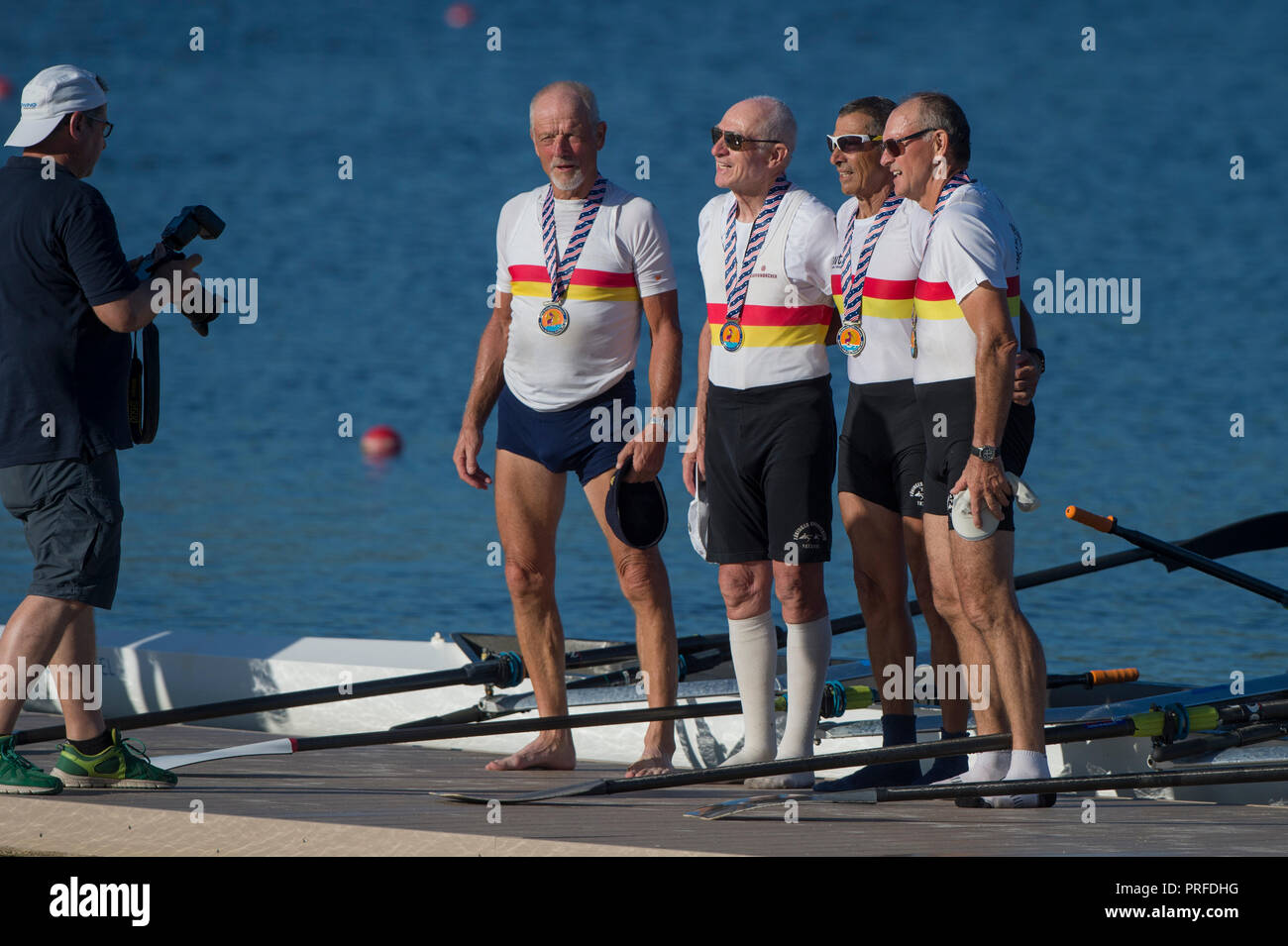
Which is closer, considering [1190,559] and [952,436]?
[952,436]

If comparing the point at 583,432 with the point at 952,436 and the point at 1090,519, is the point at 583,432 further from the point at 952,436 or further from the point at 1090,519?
the point at 1090,519

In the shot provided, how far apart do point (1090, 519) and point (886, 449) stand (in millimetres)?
826

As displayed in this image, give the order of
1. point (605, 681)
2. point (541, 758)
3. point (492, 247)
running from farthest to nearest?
point (492, 247) < point (605, 681) < point (541, 758)

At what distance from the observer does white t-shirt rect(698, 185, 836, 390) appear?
4855mm

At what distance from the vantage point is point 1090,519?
5391 millimetres

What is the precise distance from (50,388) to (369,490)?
40.0 feet

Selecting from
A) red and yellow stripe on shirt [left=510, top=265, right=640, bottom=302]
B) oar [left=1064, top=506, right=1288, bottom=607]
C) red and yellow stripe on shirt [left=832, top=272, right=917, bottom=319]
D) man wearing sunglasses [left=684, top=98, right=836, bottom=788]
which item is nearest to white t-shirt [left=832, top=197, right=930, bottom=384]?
red and yellow stripe on shirt [left=832, top=272, right=917, bottom=319]

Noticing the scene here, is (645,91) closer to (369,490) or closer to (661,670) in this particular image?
(369,490)

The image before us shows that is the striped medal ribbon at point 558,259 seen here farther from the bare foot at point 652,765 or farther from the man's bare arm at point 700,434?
the bare foot at point 652,765

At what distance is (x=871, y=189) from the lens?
16.7ft

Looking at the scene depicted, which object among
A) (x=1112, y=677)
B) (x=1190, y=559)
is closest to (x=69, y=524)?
(x=1112, y=677)

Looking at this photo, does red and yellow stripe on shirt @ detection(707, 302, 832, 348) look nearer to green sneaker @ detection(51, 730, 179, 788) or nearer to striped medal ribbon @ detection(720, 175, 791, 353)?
striped medal ribbon @ detection(720, 175, 791, 353)

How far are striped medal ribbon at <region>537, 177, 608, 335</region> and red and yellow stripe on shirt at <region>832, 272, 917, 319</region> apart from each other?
76 cm

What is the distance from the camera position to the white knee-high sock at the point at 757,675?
494 cm
